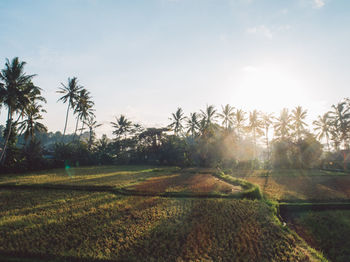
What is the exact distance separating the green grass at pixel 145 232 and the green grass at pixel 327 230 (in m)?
1.02

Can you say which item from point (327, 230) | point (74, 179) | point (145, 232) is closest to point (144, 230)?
point (145, 232)

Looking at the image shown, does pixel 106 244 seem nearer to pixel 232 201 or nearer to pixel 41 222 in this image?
pixel 41 222

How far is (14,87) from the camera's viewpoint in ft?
62.1

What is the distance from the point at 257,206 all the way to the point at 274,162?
26716 mm

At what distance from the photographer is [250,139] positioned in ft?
159

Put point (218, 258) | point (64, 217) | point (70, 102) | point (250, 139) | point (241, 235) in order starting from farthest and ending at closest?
1. point (250, 139)
2. point (70, 102)
3. point (64, 217)
4. point (241, 235)
5. point (218, 258)

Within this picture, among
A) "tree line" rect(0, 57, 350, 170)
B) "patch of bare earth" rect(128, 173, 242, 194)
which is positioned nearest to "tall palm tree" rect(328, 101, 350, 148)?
"tree line" rect(0, 57, 350, 170)

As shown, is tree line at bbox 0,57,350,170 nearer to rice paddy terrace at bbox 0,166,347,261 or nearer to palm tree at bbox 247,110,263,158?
palm tree at bbox 247,110,263,158

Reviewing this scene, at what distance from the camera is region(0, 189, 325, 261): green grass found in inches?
218

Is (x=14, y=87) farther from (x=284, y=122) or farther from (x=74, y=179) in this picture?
(x=284, y=122)

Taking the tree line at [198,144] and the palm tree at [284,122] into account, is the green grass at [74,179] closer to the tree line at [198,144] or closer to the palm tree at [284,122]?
the tree line at [198,144]

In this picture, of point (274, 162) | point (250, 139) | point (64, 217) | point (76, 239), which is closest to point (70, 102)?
point (64, 217)

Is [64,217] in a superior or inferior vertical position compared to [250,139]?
inferior

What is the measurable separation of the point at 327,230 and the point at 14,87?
2617cm
